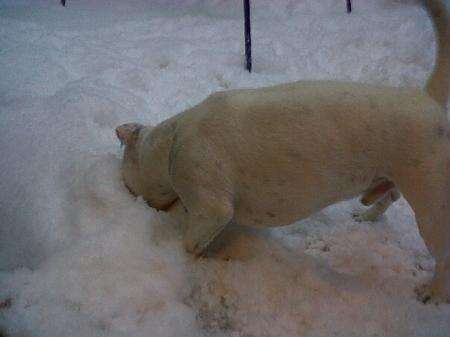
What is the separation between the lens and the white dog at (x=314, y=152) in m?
1.35

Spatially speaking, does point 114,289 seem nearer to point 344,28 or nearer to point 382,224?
point 382,224

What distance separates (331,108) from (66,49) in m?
2.19

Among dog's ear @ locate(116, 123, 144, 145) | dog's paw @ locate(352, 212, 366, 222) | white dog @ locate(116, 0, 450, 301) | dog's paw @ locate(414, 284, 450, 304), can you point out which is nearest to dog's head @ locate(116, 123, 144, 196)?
dog's ear @ locate(116, 123, 144, 145)

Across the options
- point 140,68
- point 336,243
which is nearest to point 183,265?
point 336,243

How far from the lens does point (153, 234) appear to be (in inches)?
67.0

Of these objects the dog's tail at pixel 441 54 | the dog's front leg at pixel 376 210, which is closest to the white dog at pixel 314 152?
the dog's tail at pixel 441 54

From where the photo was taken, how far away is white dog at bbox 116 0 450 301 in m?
1.35

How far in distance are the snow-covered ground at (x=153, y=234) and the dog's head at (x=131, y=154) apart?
5cm

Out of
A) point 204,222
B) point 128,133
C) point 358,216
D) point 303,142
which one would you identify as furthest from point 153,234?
point 358,216

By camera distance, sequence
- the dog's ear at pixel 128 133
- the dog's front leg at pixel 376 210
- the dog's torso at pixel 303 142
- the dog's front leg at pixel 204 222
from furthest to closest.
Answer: the dog's front leg at pixel 376 210
the dog's ear at pixel 128 133
the dog's front leg at pixel 204 222
the dog's torso at pixel 303 142

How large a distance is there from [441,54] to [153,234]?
3.89ft

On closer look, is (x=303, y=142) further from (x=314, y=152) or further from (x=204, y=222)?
(x=204, y=222)

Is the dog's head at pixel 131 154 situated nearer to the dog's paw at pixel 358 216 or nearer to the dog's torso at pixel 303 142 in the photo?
the dog's torso at pixel 303 142

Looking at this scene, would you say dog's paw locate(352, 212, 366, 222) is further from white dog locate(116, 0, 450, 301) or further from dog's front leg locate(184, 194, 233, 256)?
dog's front leg locate(184, 194, 233, 256)
